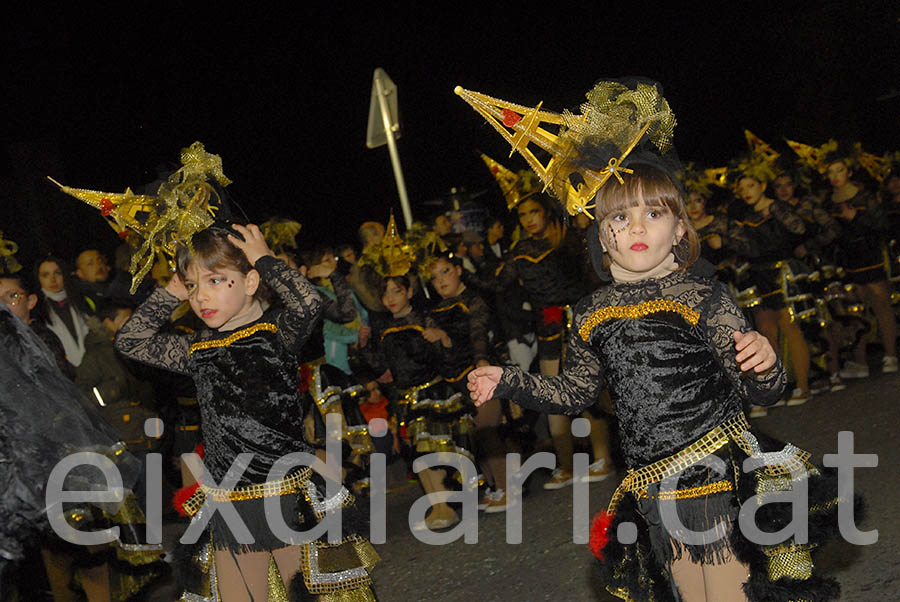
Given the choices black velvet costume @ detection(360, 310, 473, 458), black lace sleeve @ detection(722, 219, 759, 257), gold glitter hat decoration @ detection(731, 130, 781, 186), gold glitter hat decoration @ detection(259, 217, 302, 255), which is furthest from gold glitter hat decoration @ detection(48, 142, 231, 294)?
gold glitter hat decoration @ detection(731, 130, 781, 186)

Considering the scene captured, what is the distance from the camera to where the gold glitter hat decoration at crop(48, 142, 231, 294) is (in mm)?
4113

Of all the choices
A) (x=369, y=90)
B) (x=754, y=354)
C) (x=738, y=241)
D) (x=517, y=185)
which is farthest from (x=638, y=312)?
(x=369, y=90)

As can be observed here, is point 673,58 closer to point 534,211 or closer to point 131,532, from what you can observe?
point 534,211

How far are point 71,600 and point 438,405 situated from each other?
2799 millimetres

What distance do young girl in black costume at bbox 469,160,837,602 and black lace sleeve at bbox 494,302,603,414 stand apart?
1cm

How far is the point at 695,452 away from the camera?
129 inches

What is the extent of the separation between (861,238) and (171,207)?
7.32m

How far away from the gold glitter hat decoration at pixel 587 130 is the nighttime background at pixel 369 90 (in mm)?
7090

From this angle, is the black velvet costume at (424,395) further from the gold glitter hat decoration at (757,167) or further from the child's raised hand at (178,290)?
the gold glitter hat decoration at (757,167)

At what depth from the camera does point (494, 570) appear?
5.67m

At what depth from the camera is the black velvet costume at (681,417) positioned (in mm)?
3180

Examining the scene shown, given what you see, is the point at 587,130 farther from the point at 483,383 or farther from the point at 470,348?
the point at 470,348

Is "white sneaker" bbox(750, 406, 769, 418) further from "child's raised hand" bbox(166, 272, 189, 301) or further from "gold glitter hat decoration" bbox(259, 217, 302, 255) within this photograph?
"child's raised hand" bbox(166, 272, 189, 301)

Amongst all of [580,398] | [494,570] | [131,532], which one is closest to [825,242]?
[494,570]
